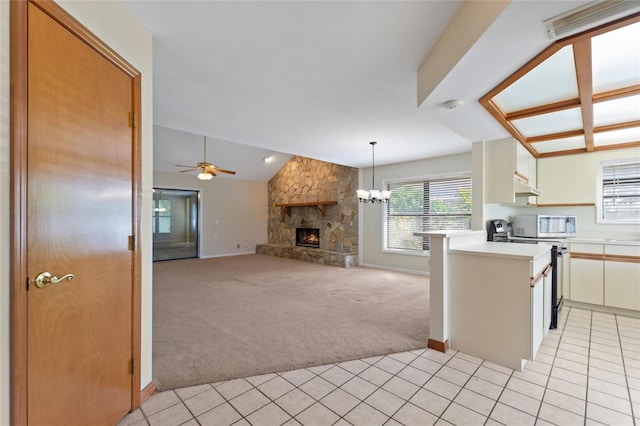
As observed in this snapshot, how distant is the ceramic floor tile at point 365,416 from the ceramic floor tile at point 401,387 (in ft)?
0.79

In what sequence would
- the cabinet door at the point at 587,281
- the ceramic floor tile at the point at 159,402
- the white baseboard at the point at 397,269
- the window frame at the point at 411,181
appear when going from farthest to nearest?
the white baseboard at the point at 397,269
the window frame at the point at 411,181
the cabinet door at the point at 587,281
the ceramic floor tile at the point at 159,402

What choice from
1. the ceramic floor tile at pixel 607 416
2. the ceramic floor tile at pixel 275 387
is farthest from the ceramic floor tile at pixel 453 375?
the ceramic floor tile at pixel 275 387

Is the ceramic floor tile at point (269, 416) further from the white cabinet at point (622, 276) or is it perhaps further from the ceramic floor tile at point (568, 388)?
the white cabinet at point (622, 276)

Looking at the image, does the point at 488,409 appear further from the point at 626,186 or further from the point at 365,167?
the point at 365,167

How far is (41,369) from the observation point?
1113 mm

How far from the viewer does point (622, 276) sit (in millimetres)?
3234

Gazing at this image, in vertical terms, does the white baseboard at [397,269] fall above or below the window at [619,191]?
below

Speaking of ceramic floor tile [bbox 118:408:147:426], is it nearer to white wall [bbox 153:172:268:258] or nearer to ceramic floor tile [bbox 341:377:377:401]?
ceramic floor tile [bbox 341:377:377:401]

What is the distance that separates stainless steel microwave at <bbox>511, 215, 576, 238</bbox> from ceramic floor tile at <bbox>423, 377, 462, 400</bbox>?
2976 millimetres

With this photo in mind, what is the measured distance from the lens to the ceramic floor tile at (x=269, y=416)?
158 centimetres

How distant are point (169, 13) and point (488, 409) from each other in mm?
3076

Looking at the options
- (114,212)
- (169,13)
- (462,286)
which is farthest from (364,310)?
(169,13)

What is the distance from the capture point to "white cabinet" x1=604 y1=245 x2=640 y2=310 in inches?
125

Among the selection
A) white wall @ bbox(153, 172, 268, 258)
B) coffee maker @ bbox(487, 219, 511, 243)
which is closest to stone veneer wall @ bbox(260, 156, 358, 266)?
white wall @ bbox(153, 172, 268, 258)
